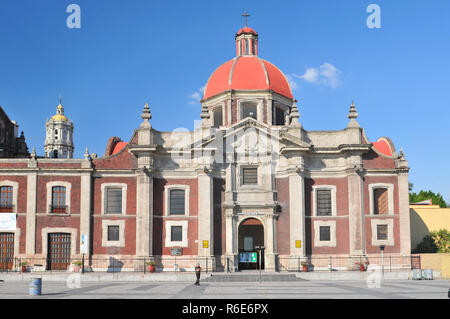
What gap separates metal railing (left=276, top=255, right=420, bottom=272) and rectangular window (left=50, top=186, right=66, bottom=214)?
18.1 meters

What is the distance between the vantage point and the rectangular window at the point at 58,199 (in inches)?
1858

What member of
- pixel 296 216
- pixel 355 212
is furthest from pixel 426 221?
pixel 296 216

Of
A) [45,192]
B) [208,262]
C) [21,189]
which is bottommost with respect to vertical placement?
[208,262]

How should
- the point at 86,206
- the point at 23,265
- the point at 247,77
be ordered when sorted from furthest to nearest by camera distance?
1. the point at 247,77
2. the point at 86,206
3. the point at 23,265

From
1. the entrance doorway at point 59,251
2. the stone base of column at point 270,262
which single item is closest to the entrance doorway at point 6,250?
the entrance doorway at point 59,251

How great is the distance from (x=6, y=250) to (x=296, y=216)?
23528 millimetres

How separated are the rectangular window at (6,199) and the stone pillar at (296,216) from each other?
22.8m

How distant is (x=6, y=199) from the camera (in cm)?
4712

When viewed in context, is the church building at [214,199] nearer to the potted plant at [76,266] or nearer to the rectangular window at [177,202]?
the rectangular window at [177,202]

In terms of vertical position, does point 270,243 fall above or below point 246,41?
below

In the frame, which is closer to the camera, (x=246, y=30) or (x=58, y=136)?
(x=246, y=30)

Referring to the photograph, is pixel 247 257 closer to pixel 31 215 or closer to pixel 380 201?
pixel 380 201

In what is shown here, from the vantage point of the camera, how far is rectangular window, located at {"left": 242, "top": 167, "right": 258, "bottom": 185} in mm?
48625

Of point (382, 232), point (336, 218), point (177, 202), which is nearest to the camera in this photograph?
point (382, 232)
